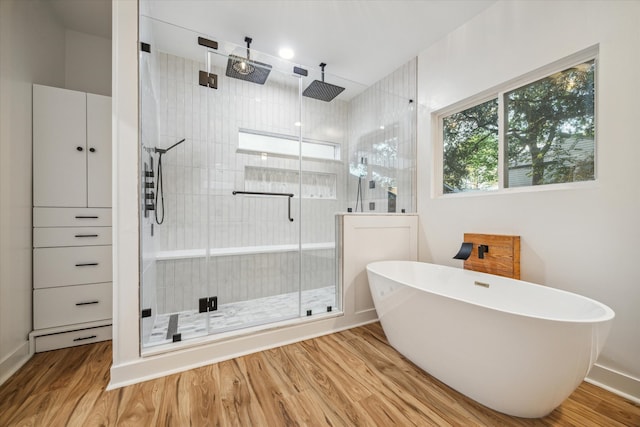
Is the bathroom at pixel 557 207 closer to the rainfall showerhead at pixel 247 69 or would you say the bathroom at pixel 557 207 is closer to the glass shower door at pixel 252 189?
the glass shower door at pixel 252 189

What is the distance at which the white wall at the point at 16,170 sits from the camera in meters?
1.62

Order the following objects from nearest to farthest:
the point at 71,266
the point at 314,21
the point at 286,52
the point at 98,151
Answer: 1. the point at 71,266
2. the point at 98,151
3. the point at 314,21
4. the point at 286,52

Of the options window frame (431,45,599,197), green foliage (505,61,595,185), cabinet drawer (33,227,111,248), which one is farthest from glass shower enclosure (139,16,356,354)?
green foliage (505,61,595,185)

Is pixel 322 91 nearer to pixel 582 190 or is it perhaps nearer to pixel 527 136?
pixel 527 136

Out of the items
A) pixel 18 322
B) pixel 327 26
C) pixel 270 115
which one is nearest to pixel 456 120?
pixel 327 26

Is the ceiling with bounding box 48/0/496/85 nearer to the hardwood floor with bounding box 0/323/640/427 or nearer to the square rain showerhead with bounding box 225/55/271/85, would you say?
the square rain showerhead with bounding box 225/55/271/85

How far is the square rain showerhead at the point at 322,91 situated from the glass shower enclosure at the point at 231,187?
32 mm

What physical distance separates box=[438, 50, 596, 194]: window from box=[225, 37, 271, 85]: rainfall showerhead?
194 cm

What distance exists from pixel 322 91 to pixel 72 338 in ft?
10.1

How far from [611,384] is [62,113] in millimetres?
4278

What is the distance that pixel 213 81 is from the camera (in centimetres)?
204

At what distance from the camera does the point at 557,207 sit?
177cm

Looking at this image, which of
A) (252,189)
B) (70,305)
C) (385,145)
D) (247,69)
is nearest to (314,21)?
(247,69)

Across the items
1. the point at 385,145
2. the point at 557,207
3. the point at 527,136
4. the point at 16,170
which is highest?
the point at 385,145
